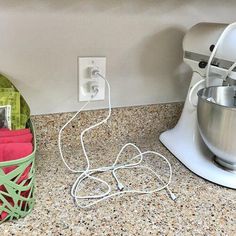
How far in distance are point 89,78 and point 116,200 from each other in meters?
0.36

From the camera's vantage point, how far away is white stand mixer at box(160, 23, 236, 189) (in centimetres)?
70

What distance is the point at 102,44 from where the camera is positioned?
83 cm

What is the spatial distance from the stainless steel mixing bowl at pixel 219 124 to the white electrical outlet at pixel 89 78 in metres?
0.28

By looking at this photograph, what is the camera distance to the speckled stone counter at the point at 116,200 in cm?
58

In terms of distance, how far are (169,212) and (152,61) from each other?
0.46m

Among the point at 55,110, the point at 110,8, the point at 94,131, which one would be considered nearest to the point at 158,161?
the point at 94,131

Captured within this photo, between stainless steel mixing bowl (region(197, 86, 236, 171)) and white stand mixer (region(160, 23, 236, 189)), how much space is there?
0.03 meters

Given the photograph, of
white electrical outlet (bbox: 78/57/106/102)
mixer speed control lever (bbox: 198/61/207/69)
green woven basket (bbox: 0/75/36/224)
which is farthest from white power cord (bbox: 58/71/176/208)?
mixer speed control lever (bbox: 198/61/207/69)

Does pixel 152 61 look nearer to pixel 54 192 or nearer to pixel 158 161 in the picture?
pixel 158 161

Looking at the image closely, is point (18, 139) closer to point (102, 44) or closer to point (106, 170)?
point (106, 170)

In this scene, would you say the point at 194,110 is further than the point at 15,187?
Yes

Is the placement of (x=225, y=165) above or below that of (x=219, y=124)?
below

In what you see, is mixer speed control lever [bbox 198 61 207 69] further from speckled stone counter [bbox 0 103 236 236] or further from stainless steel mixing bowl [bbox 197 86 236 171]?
speckled stone counter [bbox 0 103 236 236]

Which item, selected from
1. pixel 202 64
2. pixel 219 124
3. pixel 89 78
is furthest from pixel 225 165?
pixel 89 78
